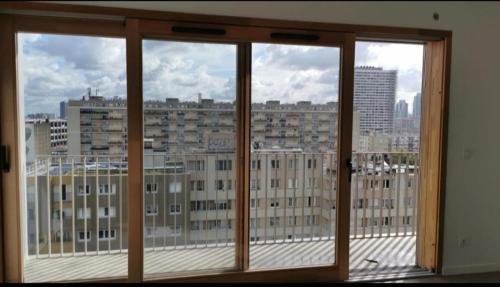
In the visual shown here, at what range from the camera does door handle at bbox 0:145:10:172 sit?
91.4 inches

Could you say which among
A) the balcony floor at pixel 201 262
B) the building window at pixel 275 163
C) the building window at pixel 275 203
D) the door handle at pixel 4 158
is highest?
the door handle at pixel 4 158

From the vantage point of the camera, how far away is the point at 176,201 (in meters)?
2.73

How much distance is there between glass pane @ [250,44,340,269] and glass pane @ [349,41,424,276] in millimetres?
326

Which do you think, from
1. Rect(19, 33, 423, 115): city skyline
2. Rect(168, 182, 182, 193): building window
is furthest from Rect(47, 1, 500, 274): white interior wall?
Rect(168, 182, 182, 193): building window

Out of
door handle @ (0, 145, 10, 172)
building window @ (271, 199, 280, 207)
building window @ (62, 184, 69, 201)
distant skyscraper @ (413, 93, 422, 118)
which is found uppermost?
distant skyscraper @ (413, 93, 422, 118)

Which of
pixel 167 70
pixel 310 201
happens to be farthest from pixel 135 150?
pixel 310 201

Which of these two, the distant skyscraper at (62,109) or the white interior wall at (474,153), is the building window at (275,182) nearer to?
the white interior wall at (474,153)

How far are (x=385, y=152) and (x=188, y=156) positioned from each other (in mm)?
1936

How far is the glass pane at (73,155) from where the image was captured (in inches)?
95.3

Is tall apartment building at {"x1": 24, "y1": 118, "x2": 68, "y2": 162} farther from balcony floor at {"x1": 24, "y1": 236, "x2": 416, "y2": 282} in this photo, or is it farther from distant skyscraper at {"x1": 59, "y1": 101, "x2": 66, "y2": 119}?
balcony floor at {"x1": 24, "y1": 236, "x2": 416, "y2": 282}

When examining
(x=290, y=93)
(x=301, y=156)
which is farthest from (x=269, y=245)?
(x=290, y=93)

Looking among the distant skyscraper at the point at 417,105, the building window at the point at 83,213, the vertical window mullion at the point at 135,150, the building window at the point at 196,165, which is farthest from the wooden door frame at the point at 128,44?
the building window at the point at 83,213

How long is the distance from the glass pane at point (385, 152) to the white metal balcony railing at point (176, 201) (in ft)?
1.85

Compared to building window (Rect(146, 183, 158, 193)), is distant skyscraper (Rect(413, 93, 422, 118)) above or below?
above
